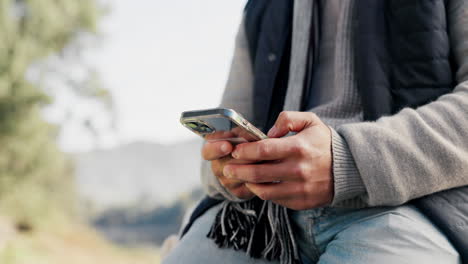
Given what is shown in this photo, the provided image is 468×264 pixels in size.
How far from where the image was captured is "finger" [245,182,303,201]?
632mm

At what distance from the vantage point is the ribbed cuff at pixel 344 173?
639 millimetres

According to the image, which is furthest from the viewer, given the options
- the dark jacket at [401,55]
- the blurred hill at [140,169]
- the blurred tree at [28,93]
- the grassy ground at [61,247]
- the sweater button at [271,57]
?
the blurred hill at [140,169]

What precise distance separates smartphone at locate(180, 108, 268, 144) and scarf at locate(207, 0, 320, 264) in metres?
0.24

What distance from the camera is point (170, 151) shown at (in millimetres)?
53625

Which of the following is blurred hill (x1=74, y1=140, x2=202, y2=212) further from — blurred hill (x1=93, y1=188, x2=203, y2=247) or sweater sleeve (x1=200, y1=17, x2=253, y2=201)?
sweater sleeve (x1=200, y1=17, x2=253, y2=201)

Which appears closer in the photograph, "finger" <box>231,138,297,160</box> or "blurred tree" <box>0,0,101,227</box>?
"finger" <box>231,138,297,160</box>

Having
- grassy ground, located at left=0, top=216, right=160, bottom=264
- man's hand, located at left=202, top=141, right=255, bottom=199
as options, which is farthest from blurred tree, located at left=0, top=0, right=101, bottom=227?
man's hand, located at left=202, top=141, right=255, bottom=199

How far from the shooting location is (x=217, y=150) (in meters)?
0.71

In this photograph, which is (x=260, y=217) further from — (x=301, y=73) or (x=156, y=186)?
(x=156, y=186)

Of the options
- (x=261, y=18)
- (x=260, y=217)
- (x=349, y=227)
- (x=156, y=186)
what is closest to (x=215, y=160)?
(x=260, y=217)

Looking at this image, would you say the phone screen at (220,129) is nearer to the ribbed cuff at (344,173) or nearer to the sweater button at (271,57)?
the ribbed cuff at (344,173)

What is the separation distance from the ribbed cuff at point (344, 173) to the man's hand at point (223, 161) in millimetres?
152

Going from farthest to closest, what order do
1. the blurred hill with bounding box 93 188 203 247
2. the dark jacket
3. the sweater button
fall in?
the blurred hill with bounding box 93 188 203 247
the sweater button
the dark jacket

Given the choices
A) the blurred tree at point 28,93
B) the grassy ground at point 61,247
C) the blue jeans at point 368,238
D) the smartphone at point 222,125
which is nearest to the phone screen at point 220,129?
the smartphone at point 222,125
